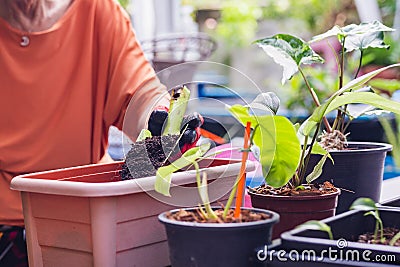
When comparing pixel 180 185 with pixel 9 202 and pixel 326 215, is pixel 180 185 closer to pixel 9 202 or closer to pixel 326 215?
pixel 326 215

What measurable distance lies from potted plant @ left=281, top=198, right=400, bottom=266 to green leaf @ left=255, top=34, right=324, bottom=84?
27cm

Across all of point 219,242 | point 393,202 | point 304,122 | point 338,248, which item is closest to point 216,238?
point 219,242

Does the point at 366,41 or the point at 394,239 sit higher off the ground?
the point at 366,41

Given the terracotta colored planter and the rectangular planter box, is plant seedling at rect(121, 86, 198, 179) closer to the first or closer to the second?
the rectangular planter box

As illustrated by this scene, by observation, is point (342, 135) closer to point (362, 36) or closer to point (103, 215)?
point (362, 36)

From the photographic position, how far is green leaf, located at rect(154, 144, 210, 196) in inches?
33.1

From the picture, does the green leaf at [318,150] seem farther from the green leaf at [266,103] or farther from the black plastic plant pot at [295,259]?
the black plastic plant pot at [295,259]

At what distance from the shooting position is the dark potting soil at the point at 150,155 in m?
0.90

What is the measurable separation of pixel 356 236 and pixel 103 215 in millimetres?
308

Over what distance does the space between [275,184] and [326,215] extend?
96mm

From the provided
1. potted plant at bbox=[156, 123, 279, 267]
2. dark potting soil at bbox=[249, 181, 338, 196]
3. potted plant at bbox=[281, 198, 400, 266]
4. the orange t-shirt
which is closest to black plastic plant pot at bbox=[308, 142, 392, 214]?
dark potting soil at bbox=[249, 181, 338, 196]

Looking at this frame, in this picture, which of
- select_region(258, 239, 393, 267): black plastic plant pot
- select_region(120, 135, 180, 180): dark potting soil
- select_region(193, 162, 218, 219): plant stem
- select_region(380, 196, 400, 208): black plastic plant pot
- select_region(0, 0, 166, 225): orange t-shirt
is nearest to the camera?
select_region(258, 239, 393, 267): black plastic plant pot

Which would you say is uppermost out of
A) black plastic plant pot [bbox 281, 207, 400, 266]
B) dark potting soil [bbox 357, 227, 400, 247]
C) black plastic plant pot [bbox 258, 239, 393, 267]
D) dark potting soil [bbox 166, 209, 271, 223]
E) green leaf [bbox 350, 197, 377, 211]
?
green leaf [bbox 350, 197, 377, 211]

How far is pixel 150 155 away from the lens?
0.92 m
